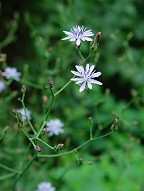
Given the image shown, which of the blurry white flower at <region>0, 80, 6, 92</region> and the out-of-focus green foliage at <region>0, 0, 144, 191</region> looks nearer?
the blurry white flower at <region>0, 80, 6, 92</region>

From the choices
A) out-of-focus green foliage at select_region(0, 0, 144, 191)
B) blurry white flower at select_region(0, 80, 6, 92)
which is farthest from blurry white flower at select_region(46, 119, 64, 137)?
out-of-focus green foliage at select_region(0, 0, 144, 191)

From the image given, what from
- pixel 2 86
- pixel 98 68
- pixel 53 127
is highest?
pixel 98 68

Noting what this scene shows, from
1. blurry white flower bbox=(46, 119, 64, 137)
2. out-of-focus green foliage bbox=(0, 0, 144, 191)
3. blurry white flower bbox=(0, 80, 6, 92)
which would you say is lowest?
blurry white flower bbox=(46, 119, 64, 137)

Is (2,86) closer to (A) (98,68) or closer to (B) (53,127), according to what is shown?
(B) (53,127)

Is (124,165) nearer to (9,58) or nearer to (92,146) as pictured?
(92,146)

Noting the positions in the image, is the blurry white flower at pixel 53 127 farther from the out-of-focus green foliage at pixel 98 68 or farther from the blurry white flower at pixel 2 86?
the out-of-focus green foliage at pixel 98 68

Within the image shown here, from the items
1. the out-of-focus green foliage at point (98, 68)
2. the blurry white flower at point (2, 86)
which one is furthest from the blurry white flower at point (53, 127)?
the out-of-focus green foliage at point (98, 68)

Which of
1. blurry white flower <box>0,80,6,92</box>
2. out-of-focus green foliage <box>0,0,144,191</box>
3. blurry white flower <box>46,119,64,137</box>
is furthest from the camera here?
out-of-focus green foliage <box>0,0,144,191</box>

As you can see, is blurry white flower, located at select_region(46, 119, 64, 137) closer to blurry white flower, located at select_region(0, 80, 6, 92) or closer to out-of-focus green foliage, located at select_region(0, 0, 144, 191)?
blurry white flower, located at select_region(0, 80, 6, 92)

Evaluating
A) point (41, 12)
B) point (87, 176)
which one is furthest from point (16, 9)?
point (87, 176)

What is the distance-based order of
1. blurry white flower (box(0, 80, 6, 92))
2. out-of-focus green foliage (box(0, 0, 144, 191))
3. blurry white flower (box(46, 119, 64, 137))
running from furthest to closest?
out-of-focus green foliage (box(0, 0, 144, 191))
blurry white flower (box(0, 80, 6, 92))
blurry white flower (box(46, 119, 64, 137))

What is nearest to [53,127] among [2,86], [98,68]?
[2,86]
